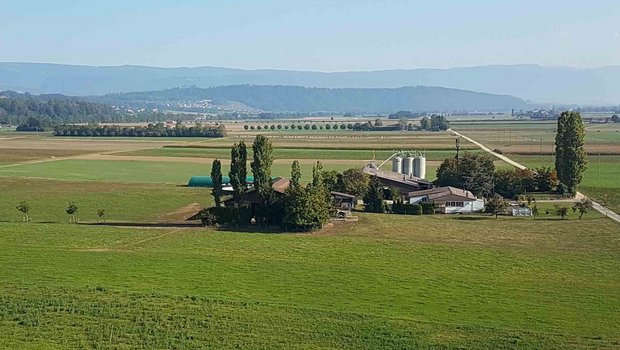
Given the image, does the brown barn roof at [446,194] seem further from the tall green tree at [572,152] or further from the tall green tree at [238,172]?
the tall green tree at [238,172]

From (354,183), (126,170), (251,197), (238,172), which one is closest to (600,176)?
(354,183)

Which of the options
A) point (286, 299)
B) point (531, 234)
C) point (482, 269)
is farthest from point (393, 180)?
point (286, 299)

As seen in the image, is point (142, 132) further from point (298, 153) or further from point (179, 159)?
point (179, 159)

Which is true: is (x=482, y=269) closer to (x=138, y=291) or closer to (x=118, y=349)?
(x=138, y=291)

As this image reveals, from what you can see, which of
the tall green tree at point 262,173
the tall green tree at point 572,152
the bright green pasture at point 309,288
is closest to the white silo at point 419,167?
the tall green tree at point 572,152

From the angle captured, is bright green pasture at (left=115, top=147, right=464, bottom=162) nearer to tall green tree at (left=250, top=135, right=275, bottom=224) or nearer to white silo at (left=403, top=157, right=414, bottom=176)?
white silo at (left=403, top=157, right=414, bottom=176)

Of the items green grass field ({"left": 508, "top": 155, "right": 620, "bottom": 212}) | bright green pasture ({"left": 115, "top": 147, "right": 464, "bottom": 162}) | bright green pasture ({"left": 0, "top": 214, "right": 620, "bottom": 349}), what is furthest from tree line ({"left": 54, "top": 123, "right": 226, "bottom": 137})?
bright green pasture ({"left": 0, "top": 214, "right": 620, "bottom": 349})

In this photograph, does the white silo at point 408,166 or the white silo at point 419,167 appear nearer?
the white silo at point 408,166
